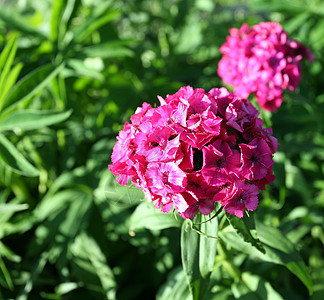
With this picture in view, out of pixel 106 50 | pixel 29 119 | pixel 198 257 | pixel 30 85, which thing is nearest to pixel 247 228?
pixel 198 257

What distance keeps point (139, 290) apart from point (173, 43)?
5.55ft

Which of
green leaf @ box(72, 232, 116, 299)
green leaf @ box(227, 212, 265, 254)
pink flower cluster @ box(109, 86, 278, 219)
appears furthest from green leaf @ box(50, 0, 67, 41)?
green leaf @ box(227, 212, 265, 254)

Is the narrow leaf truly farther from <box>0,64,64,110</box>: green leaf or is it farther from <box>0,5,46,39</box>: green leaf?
<box>0,5,46,39</box>: green leaf

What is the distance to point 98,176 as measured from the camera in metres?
2.10

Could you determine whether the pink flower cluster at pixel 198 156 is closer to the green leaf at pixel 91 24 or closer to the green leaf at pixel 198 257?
the green leaf at pixel 198 257

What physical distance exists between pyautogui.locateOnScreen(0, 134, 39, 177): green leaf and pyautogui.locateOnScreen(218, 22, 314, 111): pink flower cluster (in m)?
0.98

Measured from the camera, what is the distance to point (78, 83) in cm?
243

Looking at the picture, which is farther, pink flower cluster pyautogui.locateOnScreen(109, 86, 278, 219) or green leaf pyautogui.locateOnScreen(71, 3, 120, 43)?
green leaf pyautogui.locateOnScreen(71, 3, 120, 43)

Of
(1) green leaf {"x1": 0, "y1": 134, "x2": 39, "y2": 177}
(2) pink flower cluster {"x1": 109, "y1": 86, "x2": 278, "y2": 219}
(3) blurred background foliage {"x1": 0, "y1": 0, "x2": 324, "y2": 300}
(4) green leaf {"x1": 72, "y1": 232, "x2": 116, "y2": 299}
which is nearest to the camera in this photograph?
(2) pink flower cluster {"x1": 109, "y1": 86, "x2": 278, "y2": 219}

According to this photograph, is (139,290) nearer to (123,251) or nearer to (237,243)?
(123,251)

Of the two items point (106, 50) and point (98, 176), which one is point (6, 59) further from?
point (98, 176)

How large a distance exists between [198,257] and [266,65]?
936mm

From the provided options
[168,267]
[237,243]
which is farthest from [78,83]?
[237,243]

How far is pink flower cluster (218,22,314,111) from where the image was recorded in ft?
5.76
